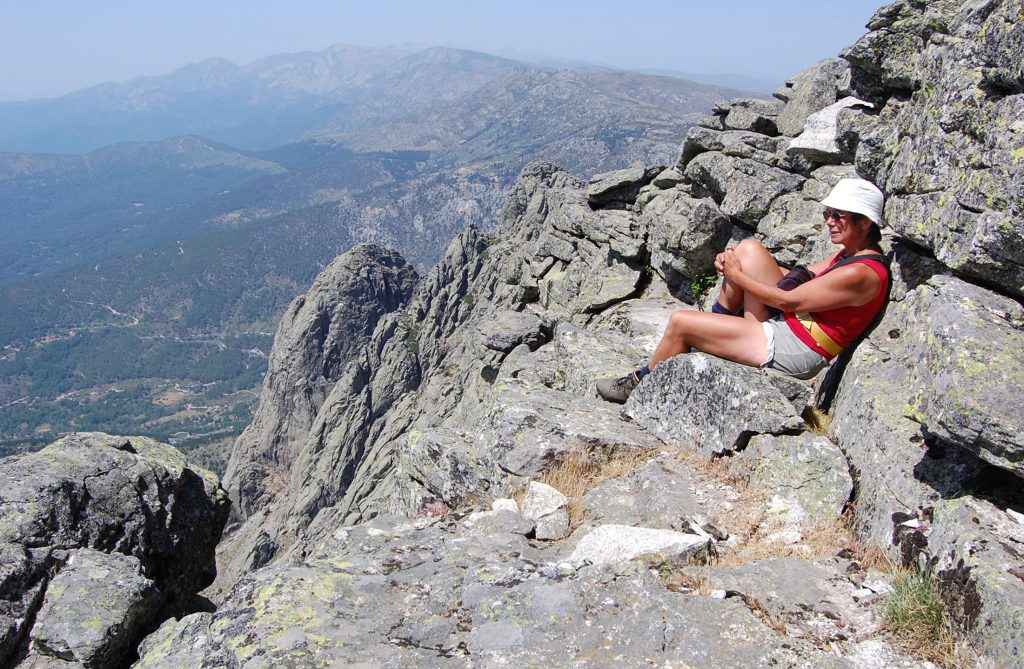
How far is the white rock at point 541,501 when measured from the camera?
10.3 m

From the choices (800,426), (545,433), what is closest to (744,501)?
(800,426)

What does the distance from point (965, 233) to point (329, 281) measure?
525 ft

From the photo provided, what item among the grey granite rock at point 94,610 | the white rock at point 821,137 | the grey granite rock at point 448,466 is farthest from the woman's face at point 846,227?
the grey granite rock at point 94,610

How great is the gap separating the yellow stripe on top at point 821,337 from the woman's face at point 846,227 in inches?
55.8

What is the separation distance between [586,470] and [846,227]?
607cm

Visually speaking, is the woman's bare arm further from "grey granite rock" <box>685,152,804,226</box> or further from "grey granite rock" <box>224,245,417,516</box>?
"grey granite rock" <box>224,245,417,516</box>

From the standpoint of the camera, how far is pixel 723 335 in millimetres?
11758

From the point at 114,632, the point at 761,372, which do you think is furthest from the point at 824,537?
the point at 114,632

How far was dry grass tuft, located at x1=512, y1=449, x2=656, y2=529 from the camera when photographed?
36.6ft

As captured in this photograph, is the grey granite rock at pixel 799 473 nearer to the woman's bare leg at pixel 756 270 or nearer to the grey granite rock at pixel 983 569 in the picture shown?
the grey granite rock at pixel 983 569

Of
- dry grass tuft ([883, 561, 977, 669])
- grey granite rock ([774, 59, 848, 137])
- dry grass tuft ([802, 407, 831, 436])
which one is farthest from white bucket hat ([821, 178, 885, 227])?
grey granite rock ([774, 59, 848, 137])

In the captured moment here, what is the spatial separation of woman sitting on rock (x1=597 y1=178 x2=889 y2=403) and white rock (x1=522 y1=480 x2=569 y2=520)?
362 cm

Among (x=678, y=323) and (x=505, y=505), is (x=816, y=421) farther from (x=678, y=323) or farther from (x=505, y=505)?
(x=505, y=505)

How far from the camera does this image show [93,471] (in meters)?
11.4
